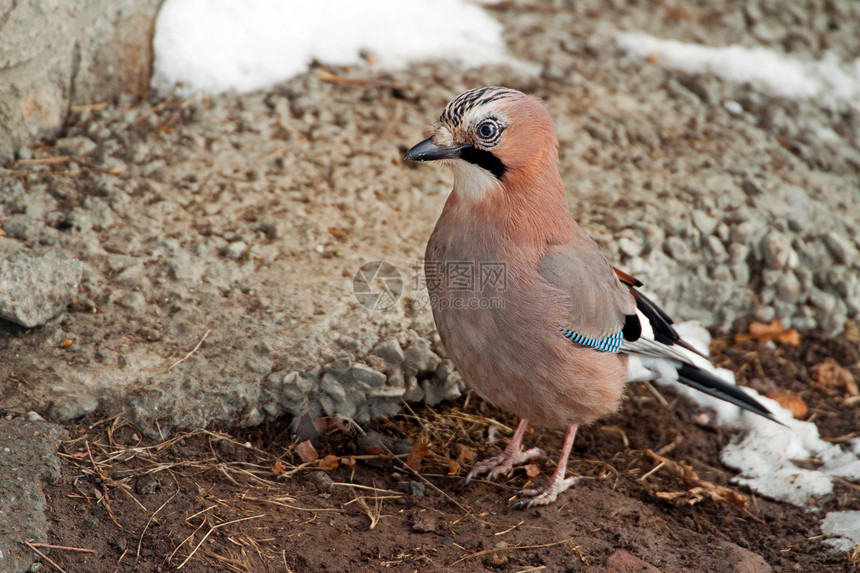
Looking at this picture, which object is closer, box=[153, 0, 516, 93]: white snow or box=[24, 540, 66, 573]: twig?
box=[24, 540, 66, 573]: twig

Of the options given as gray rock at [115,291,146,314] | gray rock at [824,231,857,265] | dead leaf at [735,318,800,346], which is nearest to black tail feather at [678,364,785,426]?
dead leaf at [735,318,800,346]

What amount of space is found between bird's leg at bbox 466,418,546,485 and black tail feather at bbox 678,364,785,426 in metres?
0.87

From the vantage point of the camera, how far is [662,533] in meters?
3.88

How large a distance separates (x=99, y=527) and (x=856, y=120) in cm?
615

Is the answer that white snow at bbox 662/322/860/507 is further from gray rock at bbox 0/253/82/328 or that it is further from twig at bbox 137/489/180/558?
gray rock at bbox 0/253/82/328

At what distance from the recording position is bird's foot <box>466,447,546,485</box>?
13.6ft

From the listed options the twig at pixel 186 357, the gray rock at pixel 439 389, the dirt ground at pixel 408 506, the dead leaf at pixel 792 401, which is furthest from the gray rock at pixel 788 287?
the twig at pixel 186 357

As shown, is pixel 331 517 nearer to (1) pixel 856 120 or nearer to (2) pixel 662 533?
(2) pixel 662 533

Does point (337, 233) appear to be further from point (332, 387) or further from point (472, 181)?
point (472, 181)

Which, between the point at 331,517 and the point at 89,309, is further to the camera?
the point at 89,309

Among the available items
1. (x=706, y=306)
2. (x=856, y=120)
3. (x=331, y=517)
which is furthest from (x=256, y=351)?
(x=856, y=120)

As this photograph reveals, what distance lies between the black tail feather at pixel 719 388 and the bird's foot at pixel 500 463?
923mm

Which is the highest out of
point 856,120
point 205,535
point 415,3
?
point 415,3

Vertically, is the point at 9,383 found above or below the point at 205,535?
above
